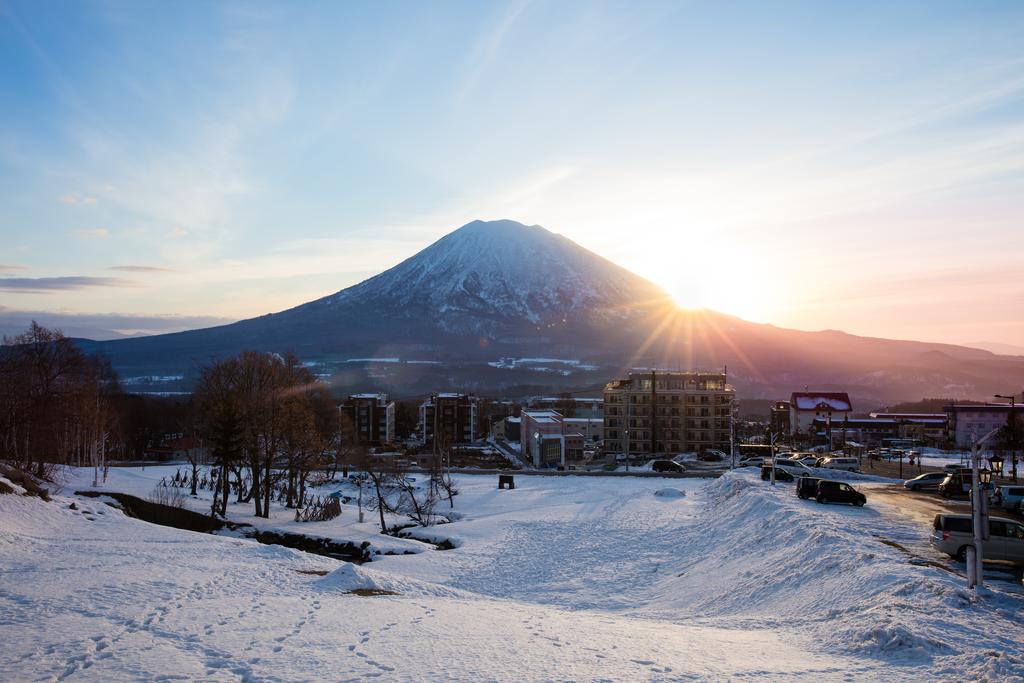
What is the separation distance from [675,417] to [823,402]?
38.6 metres

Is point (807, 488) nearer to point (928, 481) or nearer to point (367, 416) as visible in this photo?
point (928, 481)

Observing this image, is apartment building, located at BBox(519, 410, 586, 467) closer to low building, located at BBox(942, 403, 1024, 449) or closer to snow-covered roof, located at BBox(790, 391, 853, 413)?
snow-covered roof, located at BBox(790, 391, 853, 413)

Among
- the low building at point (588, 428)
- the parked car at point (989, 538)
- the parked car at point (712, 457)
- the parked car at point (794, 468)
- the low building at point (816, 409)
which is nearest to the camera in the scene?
the parked car at point (989, 538)

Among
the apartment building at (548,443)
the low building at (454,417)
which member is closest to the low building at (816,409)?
the apartment building at (548,443)

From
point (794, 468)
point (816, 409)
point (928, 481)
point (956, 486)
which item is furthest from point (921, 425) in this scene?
point (956, 486)

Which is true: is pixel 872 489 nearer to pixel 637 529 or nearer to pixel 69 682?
pixel 637 529

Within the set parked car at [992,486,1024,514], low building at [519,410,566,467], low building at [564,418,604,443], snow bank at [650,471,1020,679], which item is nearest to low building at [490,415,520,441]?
low building at [564,418,604,443]

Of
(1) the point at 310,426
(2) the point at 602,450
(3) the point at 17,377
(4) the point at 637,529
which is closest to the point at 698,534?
(4) the point at 637,529

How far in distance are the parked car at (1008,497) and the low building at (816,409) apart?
250ft

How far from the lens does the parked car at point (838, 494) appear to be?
26188mm

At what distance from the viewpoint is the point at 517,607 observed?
16609 millimetres

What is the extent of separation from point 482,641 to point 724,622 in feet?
21.3

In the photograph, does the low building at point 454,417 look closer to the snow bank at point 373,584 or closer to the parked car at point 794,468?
the parked car at point 794,468

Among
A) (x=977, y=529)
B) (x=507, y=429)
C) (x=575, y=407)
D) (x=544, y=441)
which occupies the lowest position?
(x=507, y=429)
